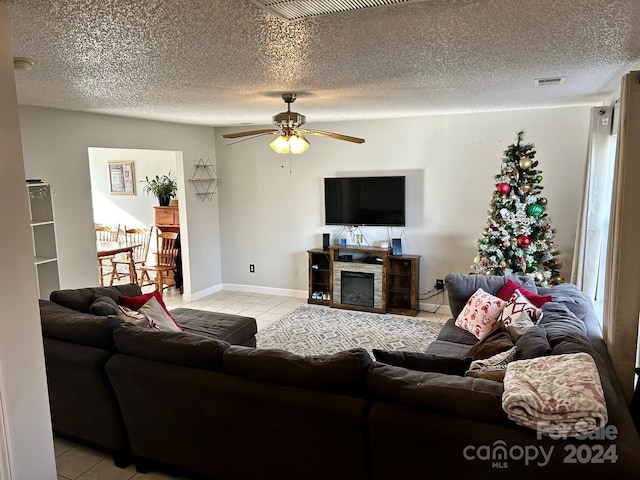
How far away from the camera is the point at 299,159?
6551 millimetres

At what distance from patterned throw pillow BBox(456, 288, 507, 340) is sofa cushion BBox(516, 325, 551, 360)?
917 mm

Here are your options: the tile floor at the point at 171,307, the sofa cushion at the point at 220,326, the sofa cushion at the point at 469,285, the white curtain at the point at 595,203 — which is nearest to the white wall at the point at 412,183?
the tile floor at the point at 171,307

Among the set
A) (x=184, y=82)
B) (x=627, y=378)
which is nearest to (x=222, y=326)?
(x=184, y=82)

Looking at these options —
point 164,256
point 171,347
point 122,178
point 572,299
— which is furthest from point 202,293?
point 572,299

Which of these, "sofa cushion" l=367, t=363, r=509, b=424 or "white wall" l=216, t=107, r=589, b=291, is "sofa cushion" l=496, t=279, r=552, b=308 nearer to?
"white wall" l=216, t=107, r=589, b=291

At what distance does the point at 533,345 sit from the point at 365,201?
12.3ft

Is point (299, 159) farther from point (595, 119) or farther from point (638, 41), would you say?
point (638, 41)

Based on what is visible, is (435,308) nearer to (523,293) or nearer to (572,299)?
(523,293)

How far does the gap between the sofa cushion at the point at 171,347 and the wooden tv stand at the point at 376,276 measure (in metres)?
3.65

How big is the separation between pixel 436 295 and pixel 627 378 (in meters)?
3.25

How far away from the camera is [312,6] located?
1667 mm

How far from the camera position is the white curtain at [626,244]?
2.63 metres

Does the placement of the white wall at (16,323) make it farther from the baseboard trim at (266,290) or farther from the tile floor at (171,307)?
the baseboard trim at (266,290)

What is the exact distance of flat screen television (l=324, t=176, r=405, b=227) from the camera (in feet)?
19.4
